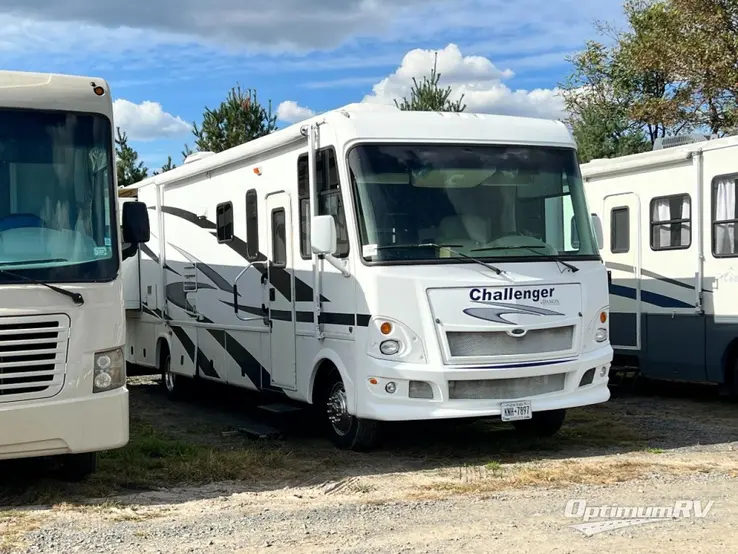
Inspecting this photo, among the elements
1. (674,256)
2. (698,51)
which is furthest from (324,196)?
(698,51)

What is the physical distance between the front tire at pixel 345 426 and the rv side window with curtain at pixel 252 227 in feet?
6.52

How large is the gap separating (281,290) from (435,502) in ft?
11.9

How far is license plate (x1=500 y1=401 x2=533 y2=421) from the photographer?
8.27 meters

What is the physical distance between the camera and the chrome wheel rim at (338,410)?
8.75 metres

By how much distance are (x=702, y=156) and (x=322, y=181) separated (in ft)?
16.2

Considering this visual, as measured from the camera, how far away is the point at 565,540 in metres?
5.73

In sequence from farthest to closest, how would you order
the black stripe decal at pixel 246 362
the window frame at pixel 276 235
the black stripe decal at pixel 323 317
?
the black stripe decal at pixel 246 362, the window frame at pixel 276 235, the black stripe decal at pixel 323 317

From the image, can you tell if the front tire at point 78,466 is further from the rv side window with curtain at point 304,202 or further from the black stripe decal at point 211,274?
the black stripe decal at point 211,274

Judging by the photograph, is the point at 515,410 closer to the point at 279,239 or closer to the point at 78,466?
the point at 279,239

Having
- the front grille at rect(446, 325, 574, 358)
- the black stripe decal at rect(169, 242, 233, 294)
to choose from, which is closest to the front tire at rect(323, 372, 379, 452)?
the front grille at rect(446, 325, 574, 358)

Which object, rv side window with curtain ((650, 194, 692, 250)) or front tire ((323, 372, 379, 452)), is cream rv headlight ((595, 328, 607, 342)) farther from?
rv side window with curtain ((650, 194, 692, 250))

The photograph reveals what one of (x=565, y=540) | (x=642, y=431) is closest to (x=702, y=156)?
(x=642, y=431)

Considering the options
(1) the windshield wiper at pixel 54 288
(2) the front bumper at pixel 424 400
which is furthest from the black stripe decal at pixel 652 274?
(1) the windshield wiper at pixel 54 288

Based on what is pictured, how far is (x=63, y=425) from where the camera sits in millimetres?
6742
